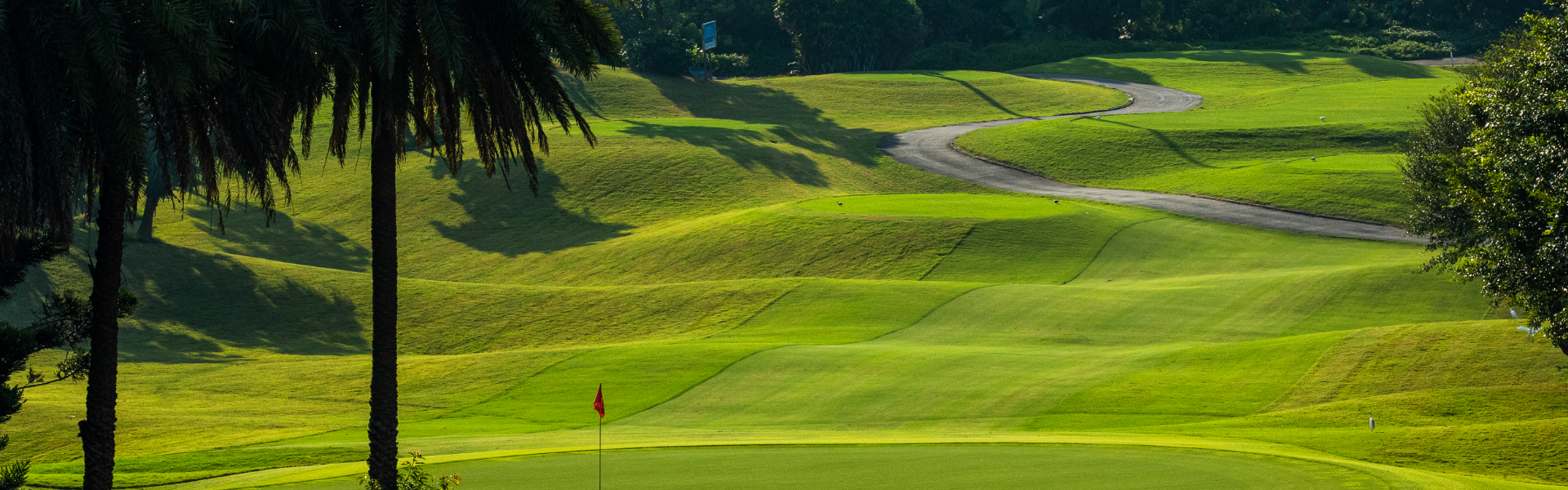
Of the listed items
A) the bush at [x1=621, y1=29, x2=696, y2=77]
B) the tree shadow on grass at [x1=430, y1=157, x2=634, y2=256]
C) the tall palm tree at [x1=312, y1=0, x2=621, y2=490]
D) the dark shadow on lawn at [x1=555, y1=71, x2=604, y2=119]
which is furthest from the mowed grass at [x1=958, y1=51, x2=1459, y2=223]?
the tall palm tree at [x1=312, y1=0, x2=621, y2=490]

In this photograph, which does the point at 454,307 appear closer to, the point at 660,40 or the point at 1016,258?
the point at 1016,258

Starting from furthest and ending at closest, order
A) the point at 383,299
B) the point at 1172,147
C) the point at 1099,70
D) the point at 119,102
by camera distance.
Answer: the point at 1099,70
the point at 1172,147
the point at 383,299
the point at 119,102

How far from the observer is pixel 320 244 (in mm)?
63531

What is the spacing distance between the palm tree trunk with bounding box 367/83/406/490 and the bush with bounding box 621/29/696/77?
88.4 metres

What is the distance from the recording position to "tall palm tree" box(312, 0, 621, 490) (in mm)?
15047

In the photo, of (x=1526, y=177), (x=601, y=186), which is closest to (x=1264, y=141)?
(x=601, y=186)

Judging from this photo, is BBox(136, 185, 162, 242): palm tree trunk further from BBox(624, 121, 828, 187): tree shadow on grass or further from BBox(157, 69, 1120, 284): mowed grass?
BBox(624, 121, 828, 187): tree shadow on grass

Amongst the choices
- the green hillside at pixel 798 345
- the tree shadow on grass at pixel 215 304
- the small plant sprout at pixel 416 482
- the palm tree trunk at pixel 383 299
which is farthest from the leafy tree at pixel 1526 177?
the tree shadow on grass at pixel 215 304

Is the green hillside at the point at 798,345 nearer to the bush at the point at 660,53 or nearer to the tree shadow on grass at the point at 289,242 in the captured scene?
the tree shadow on grass at the point at 289,242

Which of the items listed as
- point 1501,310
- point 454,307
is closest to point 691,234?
point 454,307

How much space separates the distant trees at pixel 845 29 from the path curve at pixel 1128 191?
65.5 ft

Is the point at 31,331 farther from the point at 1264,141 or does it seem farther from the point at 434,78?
the point at 1264,141

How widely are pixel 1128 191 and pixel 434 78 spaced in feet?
190

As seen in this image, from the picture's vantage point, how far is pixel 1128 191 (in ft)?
226
